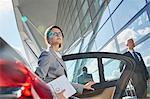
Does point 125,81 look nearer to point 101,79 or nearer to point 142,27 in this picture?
point 101,79

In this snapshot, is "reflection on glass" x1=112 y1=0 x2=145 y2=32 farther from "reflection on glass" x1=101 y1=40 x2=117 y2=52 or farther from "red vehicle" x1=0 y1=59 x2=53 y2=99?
"red vehicle" x1=0 y1=59 x2=53 y2=99

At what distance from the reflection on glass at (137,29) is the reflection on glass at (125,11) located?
8.1 inches

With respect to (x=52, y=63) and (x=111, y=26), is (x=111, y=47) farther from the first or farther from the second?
(x=52, y=63)

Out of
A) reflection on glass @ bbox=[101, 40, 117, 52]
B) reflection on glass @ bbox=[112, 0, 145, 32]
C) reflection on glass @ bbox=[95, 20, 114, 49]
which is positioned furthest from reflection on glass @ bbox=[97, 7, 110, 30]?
reflection on glass @ bbox=[101, 40, 117, 52]

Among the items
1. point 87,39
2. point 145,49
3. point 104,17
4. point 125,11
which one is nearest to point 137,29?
point 145,49

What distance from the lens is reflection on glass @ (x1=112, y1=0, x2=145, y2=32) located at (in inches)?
236

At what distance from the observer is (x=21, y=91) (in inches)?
32.6

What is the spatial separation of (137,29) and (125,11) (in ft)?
3.39

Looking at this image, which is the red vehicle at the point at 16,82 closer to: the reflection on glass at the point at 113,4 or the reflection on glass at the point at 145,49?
the reflection on glass at the point at 145,49

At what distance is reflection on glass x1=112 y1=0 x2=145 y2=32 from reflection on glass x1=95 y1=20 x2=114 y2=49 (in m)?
0.52

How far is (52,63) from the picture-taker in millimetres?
1951

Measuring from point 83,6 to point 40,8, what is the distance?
921 centimetres

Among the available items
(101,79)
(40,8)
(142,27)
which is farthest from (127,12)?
(40,8)

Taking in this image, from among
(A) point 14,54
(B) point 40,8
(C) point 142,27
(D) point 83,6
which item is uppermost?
(B) point 40,8
